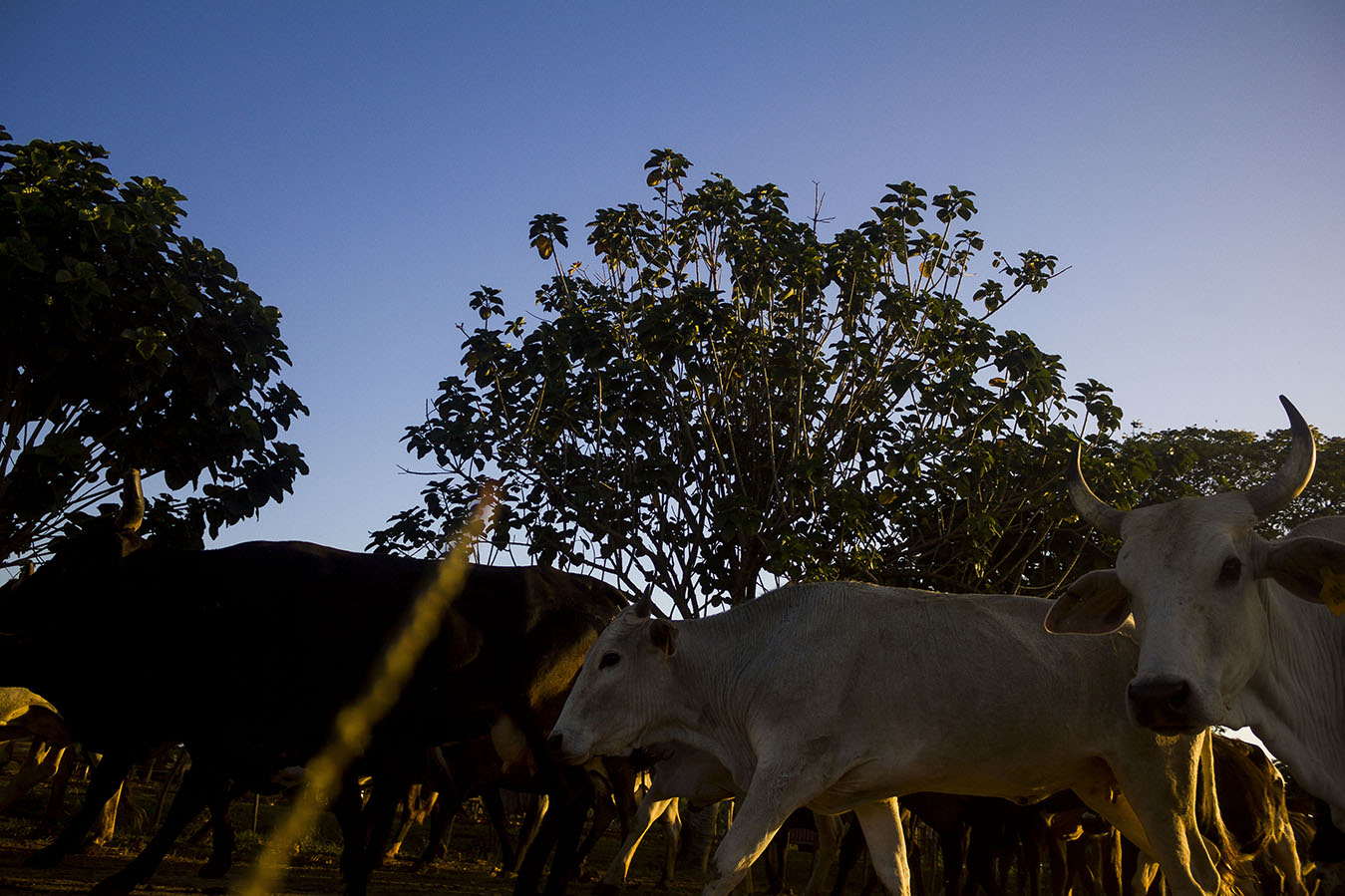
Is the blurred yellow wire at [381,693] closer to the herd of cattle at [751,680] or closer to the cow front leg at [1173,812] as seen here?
the herd of cattle at [751,680]

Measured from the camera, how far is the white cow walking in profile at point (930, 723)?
6.27 meters

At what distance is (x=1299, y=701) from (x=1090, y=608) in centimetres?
94

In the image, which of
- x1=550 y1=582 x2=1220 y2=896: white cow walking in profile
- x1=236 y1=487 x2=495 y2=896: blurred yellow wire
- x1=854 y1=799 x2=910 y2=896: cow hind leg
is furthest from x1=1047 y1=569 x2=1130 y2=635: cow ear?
x1=236 y1=487 x2=495 y2=896: blurred yellow wire

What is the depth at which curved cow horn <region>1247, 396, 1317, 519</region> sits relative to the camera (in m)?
4.73

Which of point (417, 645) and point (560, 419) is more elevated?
point (560, 419)

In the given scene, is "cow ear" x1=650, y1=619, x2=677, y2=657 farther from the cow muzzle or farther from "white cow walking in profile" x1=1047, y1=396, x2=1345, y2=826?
the cow muzzle

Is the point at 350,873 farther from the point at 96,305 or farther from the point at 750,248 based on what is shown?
the point at 750,248

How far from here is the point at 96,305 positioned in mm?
9391

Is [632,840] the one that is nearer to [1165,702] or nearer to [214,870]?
[214,870]

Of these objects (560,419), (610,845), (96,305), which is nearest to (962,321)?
(560,419)

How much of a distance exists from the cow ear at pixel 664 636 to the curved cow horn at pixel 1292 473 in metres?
3.49

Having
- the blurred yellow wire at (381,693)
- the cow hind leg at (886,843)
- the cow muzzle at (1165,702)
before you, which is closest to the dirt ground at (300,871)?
the blurred yellow wire at (381,693)

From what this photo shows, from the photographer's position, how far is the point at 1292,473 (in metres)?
4.88

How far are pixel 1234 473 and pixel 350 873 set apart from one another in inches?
821
